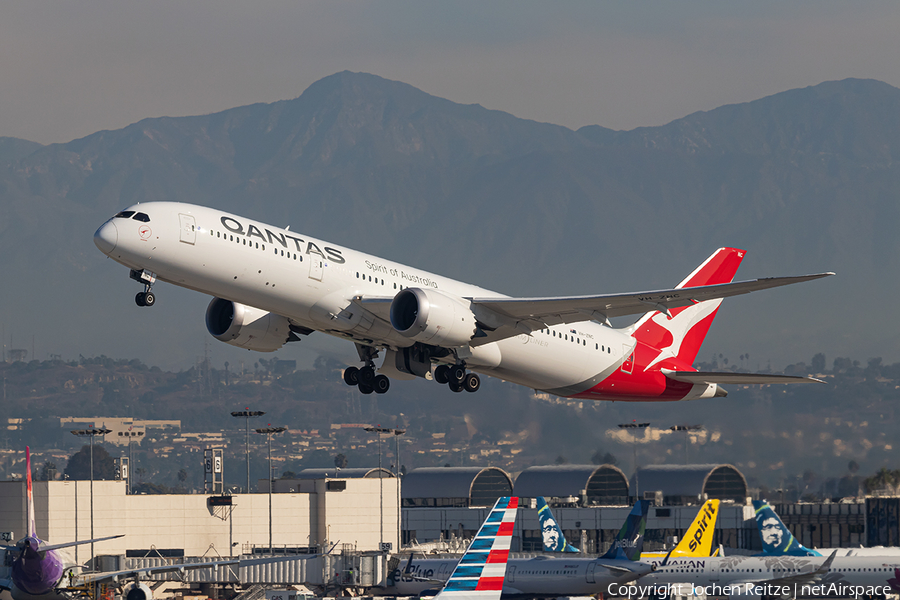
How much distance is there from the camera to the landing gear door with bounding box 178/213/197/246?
1442 inches

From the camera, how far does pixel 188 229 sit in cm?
3672

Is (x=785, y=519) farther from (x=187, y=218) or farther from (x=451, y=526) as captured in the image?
(x=187, y=218)

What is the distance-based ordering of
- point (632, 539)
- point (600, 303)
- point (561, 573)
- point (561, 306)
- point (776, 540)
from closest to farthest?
point (600, 303) → point (561, 306) → point (561, 573) → point (632, 539) → point (776, 540)

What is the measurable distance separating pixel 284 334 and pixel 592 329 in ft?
40.0

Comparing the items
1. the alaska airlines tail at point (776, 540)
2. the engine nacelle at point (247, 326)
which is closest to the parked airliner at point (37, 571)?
the engine nacelle at point (247, 326)

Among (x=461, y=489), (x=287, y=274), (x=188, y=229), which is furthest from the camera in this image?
(x=461, y=489)

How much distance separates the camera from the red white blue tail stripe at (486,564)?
36.9m

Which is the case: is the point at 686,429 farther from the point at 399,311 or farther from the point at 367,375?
the point at 399,311

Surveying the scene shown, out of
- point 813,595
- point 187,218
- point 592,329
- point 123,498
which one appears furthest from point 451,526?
point 187,218

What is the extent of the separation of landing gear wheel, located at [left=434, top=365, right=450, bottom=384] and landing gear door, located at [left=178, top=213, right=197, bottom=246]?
10642 millimetres

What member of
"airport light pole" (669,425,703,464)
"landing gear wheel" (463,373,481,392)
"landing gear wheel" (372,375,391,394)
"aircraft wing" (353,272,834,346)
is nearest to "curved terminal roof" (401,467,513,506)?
"airport light pole" (669,425,703,464)

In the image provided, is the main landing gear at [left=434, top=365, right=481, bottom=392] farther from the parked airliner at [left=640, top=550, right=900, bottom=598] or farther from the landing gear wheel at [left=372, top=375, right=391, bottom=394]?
the parked airliner at [left=640, top=550, right=900, bottom=598]

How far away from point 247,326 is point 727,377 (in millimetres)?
18792

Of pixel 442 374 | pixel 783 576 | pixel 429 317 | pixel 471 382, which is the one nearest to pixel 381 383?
pixel 442 374
